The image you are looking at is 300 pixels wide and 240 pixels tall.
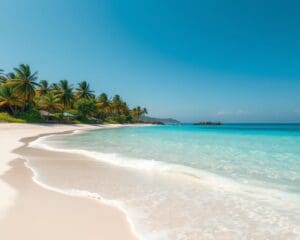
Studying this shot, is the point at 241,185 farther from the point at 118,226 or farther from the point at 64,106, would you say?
the point at 64,106

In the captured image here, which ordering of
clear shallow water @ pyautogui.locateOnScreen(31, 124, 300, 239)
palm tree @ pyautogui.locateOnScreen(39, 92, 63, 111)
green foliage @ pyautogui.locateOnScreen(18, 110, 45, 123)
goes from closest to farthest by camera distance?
1. clear shallow water @ pyautogui.locateOnScreen(31, 124, 300, 239)
2. green foliage @ pyautogui.locateOnScreen(18, 110, 45, 123)
3. palm tree @ pyautogui.locateOnScreen(39, 92, 63, 111)

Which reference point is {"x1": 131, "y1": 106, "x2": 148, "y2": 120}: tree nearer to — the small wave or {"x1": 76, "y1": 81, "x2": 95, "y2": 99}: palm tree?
{"x1": 76, "y1": 81, "x2": 95, "y2": 99}: palm tree

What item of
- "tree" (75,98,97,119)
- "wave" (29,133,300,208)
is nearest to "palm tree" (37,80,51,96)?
"tree" (75,98,97,119)

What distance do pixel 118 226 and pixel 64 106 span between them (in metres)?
51.8

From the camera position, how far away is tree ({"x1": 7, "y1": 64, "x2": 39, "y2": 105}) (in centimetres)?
4009

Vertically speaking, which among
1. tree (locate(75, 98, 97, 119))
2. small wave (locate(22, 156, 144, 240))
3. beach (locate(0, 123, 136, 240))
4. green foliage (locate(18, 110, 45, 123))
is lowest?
small wave (locate(22, 156, 144, 240))

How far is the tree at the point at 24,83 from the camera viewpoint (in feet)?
132

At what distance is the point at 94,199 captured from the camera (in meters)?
4.65

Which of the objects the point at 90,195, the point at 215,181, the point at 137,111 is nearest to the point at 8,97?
the point at 90,195

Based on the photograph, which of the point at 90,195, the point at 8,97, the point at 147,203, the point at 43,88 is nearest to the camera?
the point at 147,203

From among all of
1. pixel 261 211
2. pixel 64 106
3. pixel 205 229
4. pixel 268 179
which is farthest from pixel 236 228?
pixel 64 106

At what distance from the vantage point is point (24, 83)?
40750 millimetres

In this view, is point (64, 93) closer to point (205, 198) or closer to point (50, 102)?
point (50, 102)

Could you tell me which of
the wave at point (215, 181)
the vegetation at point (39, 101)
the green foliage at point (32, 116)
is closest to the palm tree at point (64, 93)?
the vegetation at point (39, 101)
